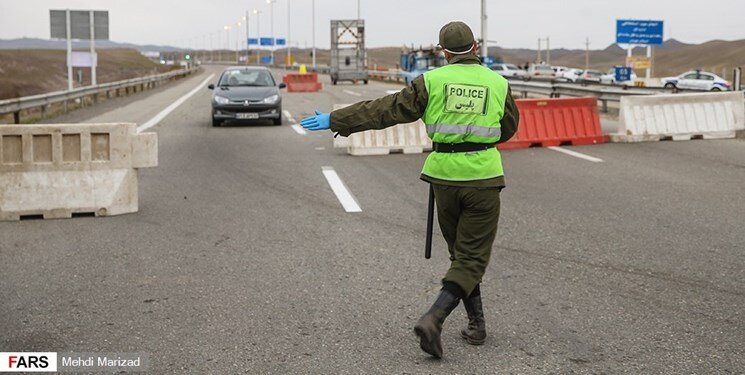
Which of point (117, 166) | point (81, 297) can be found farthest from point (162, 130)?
point (81, 297)

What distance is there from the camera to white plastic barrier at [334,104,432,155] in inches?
569

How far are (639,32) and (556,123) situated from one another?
38.5 m

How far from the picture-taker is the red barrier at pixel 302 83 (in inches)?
1718

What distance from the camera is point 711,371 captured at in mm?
4227

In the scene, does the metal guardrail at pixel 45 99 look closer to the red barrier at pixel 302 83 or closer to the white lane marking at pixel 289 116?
the white lane marking at pixel 289 116

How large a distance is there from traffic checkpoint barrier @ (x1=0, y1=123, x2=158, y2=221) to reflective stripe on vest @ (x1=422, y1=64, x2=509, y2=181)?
5.20 m

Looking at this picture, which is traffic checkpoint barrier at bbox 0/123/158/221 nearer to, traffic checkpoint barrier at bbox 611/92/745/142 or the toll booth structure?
traffic checkpoint barrier at bbox 611/92/745/142

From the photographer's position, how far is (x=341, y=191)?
10453 millimetres

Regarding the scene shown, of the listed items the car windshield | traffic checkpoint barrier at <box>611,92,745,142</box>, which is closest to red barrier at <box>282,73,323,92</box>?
the car windshield

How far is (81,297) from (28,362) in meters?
1.33

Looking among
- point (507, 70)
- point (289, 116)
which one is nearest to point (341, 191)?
point (289, 116)

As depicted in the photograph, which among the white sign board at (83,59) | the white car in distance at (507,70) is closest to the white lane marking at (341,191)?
the white sign board at (83,59)

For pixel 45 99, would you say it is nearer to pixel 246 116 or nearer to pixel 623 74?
pixel 246 116

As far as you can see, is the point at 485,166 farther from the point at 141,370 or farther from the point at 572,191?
the point at 572,191
